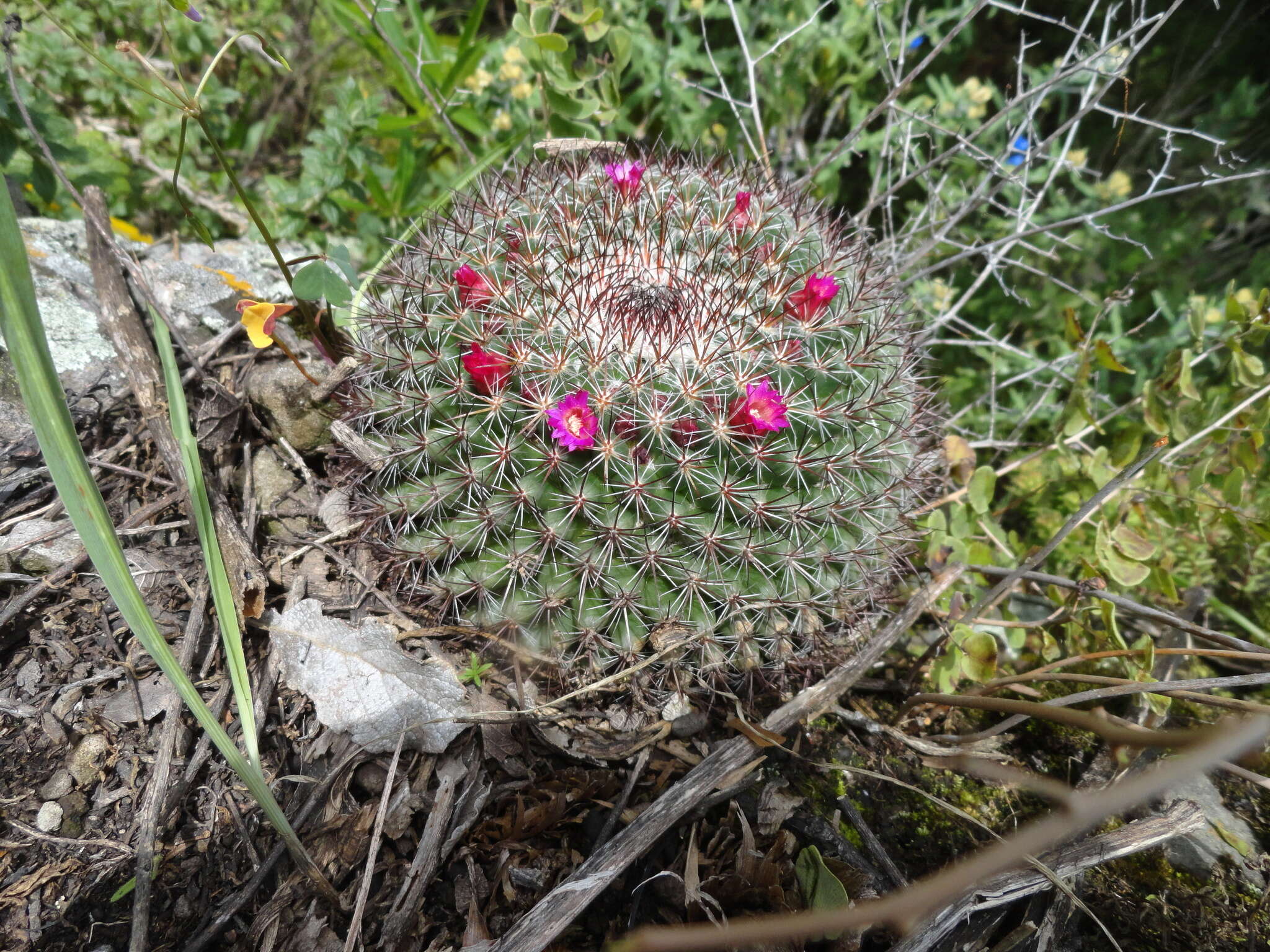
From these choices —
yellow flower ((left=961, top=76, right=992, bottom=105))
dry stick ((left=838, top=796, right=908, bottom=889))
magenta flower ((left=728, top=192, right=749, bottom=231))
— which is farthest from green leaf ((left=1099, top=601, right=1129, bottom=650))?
yellow flower ((left=961, top=76, right=992, bottom=105))

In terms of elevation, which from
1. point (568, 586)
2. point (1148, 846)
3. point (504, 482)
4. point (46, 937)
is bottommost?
point (1148, 846)

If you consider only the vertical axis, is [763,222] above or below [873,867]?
above

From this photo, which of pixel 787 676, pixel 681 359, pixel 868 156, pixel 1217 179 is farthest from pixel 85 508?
pixel 868 156

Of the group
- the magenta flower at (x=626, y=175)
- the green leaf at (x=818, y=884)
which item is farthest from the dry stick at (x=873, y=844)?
the magenta flower at (x=626, y=175)

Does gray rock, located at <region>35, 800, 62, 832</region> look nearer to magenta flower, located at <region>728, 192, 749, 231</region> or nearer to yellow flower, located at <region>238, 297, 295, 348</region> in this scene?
yellow flower, located at <region>238, 297, 295, 348</region>

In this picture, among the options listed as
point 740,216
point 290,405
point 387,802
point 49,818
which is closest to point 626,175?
point 740,216

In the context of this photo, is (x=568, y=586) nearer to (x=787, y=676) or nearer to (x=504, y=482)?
(x=504, y=482)
